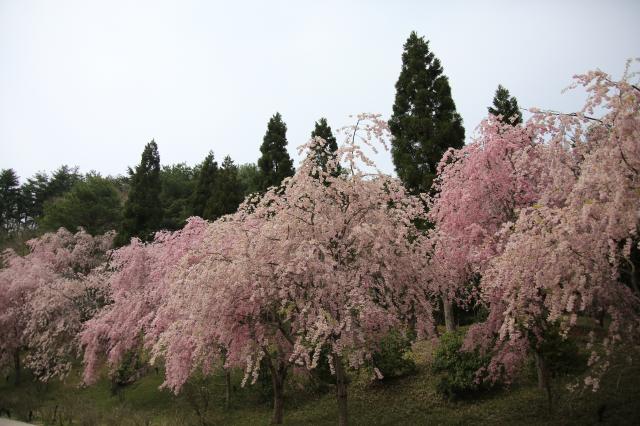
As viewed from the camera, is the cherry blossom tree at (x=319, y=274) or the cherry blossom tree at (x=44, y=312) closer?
the cherry blossom tree at (x=319, y=274)

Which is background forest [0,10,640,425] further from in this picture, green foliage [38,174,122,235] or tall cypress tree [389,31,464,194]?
green foliage [38,174,122,235]

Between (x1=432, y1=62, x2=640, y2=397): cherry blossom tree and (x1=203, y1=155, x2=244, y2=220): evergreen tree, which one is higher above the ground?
(x1=203, y1=155, x2=244, y2=220): evergreen tree

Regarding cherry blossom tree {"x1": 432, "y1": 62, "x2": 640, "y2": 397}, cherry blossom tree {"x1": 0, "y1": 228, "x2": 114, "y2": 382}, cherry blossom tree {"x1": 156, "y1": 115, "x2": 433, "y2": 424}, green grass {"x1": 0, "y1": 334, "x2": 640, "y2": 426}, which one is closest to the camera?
cherry blossom tree {"x1": 432, "y1": 62, "x2": 640, "y2": 397}

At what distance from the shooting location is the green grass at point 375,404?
1115 cm

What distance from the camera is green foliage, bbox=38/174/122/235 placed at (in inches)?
1651

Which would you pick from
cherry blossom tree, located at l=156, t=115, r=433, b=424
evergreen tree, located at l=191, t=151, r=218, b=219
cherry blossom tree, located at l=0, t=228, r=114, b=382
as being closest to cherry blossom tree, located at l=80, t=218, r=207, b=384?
cherry blossom tree, located at l=0, t=228, r=114, b=382

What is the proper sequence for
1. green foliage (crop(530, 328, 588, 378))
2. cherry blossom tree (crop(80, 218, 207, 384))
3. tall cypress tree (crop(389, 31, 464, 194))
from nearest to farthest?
green foliage (crop(530, 328, 588, 378)) < cherry blossom tree (crop(80, 218, 207, 384)) < tall cypress tree (crop(389, 31, 464, 194))

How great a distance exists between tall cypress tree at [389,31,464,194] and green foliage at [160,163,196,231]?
23.2 meters

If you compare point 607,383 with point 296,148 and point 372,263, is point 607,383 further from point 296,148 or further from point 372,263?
point 296,148

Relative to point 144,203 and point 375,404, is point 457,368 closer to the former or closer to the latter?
point 375,404

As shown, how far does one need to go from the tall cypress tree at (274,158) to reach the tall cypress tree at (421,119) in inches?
411

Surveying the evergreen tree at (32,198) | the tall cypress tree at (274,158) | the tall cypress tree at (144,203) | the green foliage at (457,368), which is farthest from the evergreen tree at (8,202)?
the green foliage at (457,368)

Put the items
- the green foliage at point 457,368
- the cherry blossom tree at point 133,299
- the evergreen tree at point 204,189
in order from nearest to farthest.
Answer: the green foliage at point 457,368 → the cherry blossom tree at point 133,299 → the evergreen tree at point 204,189

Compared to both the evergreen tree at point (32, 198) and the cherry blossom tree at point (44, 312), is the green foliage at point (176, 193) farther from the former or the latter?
the evergreen tree at point (32, 198)
